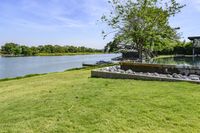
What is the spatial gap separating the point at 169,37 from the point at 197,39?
6003mm

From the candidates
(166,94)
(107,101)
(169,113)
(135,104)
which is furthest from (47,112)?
(166,94)

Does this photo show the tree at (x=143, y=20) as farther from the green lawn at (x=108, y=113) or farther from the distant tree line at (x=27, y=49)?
the distant tree line at (x=27, y=49)

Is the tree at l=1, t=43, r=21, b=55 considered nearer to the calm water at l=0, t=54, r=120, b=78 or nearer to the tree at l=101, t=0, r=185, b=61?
the calm water at l=0, t=54, r=120, b=78

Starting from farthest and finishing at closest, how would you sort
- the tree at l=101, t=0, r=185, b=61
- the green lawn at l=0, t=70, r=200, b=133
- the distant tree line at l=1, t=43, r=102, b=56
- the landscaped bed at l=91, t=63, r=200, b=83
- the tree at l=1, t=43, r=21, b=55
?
the distant tree line at l=1, t=43, r=102, b=56 → the tree at l=1, t=43, r=21, b=55 → the tree at l=101, t=0, r=185, b=61 → the landscaped bed at l=91, t=63, r=200, b=83 → the green lawn at l=0, t=70, r=200, b=133

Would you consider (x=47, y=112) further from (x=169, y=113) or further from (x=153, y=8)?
(x=153, y=8)

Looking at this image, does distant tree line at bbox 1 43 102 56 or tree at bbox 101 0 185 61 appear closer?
tree at bbox 101 0 185 61

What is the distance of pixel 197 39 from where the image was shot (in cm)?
1306

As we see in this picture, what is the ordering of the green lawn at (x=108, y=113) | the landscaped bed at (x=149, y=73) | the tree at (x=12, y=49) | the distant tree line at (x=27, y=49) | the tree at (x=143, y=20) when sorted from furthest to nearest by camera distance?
the distant tree line at (x=27, y=49)
the tree at (x=12, y=49)
the tree at (x=143, y=20)
the landscaped bed at (x=149, y=73)
the green lawn at (x=108, y=113)

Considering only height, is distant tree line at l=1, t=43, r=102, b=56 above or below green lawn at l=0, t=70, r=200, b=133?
above

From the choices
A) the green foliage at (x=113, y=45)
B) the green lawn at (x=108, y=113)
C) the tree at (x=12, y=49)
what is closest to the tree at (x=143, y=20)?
the green foliage at (x=113, y=45)

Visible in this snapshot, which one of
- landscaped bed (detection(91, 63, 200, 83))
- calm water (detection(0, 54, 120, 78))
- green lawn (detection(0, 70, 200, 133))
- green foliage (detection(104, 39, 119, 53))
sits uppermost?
green foliage (detection(104, 39, 119, 53))

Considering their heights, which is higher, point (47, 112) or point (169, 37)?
point (169, 37)

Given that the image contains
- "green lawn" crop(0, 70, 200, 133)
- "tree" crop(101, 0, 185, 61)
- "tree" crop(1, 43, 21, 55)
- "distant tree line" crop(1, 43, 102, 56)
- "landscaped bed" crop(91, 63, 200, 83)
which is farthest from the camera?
"distant tree line" crop(1, 43, 102, 56)

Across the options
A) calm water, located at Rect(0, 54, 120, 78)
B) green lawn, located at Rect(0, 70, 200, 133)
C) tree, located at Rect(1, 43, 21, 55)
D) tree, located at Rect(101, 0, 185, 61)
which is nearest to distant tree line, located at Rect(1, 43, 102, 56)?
tree, located at Rect(1, 43, 21, 55)
